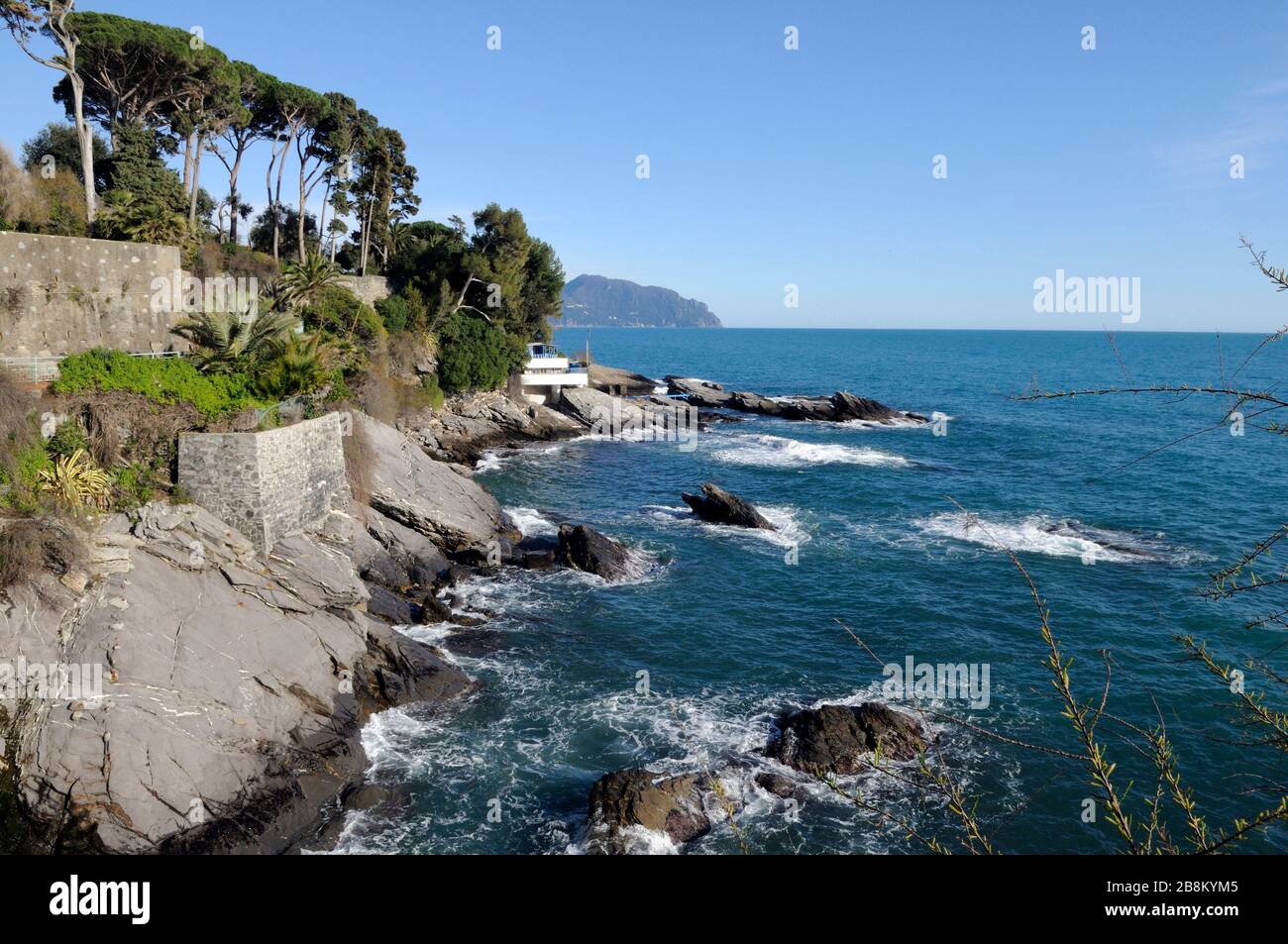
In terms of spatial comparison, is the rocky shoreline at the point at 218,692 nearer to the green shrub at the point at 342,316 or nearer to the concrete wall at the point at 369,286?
the green shrub at the point at 342,316

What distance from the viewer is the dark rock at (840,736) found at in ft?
52.3

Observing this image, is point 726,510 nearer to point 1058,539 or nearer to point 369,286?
point 1058,539

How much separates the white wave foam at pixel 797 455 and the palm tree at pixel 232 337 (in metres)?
28.7

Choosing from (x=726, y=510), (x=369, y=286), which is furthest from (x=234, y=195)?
(x=726, y=510)

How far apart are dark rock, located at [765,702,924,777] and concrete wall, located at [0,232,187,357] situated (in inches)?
886

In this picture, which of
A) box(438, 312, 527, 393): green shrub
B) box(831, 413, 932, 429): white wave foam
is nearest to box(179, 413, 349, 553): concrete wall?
box(438, 312, 527, 393): green shrub

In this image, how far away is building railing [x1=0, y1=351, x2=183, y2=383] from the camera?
59.6ft

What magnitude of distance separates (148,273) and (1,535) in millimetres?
12776

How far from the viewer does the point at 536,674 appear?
65.0 ft

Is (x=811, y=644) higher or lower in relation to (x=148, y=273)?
lower

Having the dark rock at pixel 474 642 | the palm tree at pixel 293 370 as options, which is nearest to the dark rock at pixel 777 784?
the dark rock at pixel 474 642

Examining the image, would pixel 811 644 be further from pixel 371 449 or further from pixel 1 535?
pixel 1 535
